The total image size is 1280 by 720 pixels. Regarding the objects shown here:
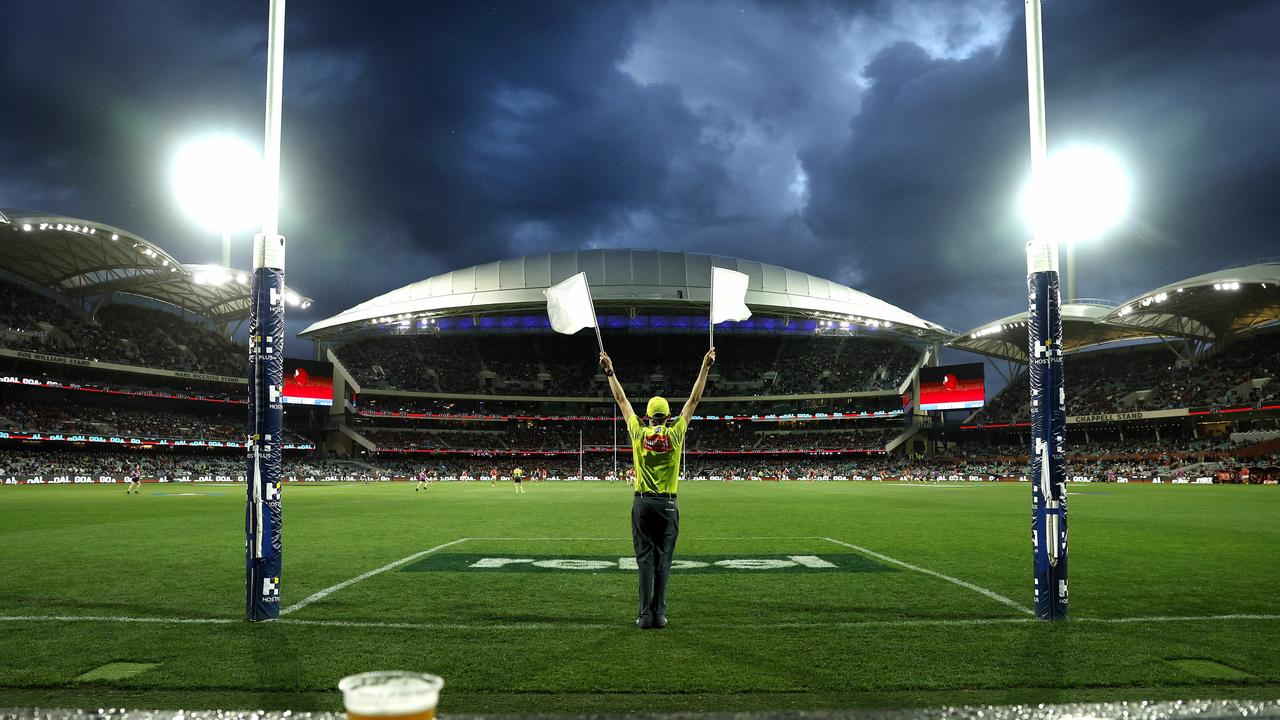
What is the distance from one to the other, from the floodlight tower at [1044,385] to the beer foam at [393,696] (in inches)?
266

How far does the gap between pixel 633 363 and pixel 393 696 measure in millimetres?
98363

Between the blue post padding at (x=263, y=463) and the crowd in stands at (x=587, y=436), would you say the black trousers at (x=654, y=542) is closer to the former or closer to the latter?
the blue post padding at (x=263, y=463)

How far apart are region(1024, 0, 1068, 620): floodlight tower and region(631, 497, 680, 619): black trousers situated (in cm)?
363

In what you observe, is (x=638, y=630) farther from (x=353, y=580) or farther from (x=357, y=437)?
(x=357, y=437)

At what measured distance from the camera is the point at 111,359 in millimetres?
70188

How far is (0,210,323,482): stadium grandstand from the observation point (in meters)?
61.7

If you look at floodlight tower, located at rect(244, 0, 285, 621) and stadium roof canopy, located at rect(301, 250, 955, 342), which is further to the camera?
stadium roof canopy, located at rect(301, 250, 955, 342)

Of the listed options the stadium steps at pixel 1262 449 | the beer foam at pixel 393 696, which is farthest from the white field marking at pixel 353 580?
the stadium steps at pixel 1262 449

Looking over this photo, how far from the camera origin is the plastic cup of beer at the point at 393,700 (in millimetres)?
2266

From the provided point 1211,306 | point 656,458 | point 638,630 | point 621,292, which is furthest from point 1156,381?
point 638,630

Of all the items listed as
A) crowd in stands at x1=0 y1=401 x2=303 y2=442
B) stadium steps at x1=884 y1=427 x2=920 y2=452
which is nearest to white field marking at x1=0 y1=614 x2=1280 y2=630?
crowd in stands at x1=0 y1=401 x2=303 y2=442

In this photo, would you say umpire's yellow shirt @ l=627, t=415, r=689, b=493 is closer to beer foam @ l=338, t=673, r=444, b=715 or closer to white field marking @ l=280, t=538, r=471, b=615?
white field marking @ l=280, t=538, r=471, b=615

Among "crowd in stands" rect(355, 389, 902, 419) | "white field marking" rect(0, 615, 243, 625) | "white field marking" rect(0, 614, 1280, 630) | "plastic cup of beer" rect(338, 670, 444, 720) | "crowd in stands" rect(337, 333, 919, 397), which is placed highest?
"crowd in stands" rect(337, 333, 919, 397)

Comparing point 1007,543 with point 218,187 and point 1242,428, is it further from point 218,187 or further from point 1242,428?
point 1242,428
